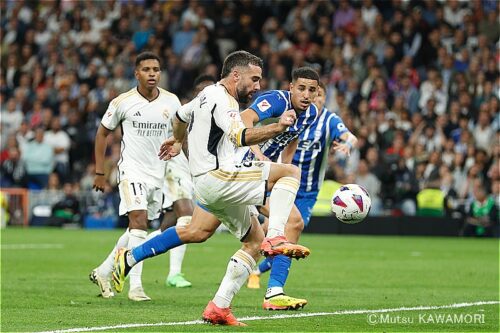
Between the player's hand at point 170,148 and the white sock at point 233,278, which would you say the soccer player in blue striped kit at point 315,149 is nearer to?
the player's hand at point 170,148

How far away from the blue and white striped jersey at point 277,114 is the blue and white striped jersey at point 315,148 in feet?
1.93

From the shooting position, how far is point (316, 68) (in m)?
22.7

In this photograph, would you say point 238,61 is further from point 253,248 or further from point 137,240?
point 137,240

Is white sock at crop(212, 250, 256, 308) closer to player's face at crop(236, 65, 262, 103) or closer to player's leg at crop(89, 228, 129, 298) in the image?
player's face at crop(236, 65, 262, 103)

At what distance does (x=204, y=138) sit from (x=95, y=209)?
19.6 meters

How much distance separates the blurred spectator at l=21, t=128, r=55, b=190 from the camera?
29141 mm

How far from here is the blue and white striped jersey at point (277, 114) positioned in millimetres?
10695

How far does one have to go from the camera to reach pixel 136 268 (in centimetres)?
1223

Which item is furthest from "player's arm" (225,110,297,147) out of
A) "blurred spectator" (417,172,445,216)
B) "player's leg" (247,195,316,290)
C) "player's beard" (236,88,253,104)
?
"blurred spectator" (417,172,445,216)

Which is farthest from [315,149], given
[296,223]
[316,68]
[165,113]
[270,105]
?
[316,68]

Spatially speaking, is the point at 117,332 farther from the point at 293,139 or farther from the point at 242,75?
the point at 293,139

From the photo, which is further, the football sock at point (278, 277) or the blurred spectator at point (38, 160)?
the blurred spectator at point (38, 160)

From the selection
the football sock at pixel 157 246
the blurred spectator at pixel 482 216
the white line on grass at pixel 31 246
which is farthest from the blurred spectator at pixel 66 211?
the football sock at pixel 157 246

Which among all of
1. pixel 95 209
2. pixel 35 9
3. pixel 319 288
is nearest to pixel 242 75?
pixel 319 288
